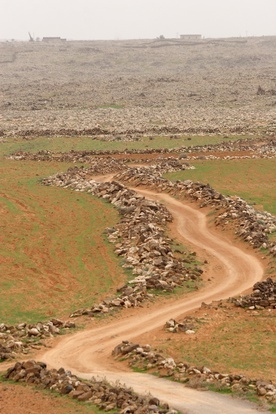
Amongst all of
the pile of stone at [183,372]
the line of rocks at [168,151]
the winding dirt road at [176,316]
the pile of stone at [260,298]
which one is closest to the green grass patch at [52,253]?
the winding dirt road at [176,316]

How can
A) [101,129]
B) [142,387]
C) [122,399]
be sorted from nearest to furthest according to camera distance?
[122,399] → [142,387] → [101,129]

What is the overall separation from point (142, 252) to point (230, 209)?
23.3 ft

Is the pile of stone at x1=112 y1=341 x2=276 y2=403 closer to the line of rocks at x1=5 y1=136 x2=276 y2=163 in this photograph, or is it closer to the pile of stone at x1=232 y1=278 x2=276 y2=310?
the pile of stone at x1=232 y1=278 x2=276 y2=310

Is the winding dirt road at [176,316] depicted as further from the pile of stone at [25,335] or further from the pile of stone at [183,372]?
the pile of stone at [25,335]

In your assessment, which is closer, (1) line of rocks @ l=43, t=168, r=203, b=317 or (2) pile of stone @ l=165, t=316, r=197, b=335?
(2) pile of stone @ l=165, t=316, r=197, b=335

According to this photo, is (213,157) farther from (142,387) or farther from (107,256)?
(142,387)

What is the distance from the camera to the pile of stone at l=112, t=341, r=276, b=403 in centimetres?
1673

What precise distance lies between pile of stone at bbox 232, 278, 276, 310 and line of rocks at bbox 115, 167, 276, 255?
5.62m

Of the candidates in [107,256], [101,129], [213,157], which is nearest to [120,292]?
[107,256]

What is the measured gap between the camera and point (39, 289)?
2708cm

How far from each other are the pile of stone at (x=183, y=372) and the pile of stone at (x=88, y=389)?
1.84 meters

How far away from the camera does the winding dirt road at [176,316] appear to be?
1640 cm

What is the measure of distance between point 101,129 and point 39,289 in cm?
4871

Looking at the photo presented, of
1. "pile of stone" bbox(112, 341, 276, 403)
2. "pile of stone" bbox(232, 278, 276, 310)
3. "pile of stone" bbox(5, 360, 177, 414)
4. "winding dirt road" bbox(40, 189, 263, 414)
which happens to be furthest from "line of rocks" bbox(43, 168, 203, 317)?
"pile of stone" bbox(5, 360, 177, 414)
